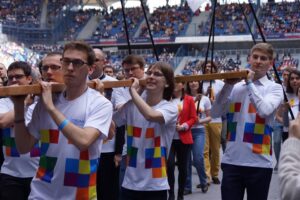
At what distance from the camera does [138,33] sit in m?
40.3

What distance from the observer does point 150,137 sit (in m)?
4.10

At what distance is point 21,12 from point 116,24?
22.9 feet

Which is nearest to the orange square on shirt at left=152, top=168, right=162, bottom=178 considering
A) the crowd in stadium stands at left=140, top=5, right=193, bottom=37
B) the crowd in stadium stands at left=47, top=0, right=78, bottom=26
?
the crowd in stadium stands at left=140, top=5, right=193, bottom=37

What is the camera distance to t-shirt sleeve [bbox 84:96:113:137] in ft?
10.2

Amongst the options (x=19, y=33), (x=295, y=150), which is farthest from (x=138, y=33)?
(x=295, y=150)

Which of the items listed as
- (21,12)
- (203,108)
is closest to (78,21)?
(21,12)

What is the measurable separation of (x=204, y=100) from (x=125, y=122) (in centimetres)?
391

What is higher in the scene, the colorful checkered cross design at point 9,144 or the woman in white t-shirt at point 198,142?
the colorful checkered cross design at point 9,144

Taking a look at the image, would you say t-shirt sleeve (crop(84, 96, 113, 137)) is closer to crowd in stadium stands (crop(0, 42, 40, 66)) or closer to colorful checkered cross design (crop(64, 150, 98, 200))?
colorful checkered cross design (crop(64, 150, 98, 200))

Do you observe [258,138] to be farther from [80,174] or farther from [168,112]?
[80,174]

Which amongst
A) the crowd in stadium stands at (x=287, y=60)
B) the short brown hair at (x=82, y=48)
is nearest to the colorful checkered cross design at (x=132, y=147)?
the short brown hair at (x=82, y=48)

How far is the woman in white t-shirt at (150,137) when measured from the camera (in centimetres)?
402

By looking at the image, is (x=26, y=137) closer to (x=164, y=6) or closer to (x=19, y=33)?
(x=19, y=33)

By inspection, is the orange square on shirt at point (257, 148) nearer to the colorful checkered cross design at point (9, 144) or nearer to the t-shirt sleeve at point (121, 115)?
the t-shirt sleeve at point (121, 115)
